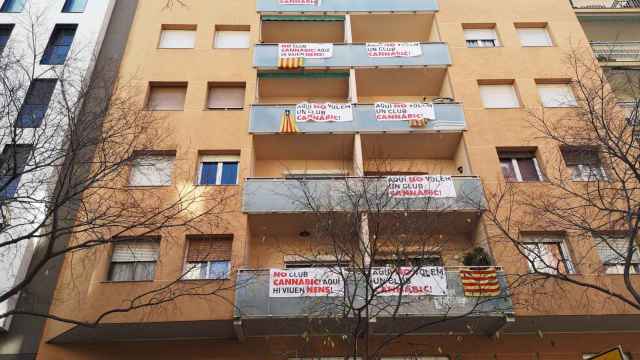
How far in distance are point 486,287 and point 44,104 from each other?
11326 mm

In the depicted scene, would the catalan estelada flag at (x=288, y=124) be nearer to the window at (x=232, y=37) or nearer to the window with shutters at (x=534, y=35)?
the window at (x=232, y=37)

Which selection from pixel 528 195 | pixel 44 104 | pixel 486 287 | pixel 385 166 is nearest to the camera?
pixel 486 287

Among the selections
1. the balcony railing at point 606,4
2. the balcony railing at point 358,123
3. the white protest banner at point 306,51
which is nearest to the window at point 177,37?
the white protest banner at point 306,51

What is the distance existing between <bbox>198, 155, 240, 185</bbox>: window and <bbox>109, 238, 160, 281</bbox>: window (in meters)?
2.26

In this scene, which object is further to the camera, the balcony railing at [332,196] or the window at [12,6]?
the window at [12,6]

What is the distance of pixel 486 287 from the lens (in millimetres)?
10602

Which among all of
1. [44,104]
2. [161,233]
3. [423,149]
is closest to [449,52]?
[423,149]

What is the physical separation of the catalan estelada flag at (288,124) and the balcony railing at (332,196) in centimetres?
174

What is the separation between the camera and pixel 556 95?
1478 cm

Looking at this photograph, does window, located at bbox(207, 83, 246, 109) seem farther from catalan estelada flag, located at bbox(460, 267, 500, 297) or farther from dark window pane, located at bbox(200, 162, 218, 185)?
catalan estelada flag, located at bbox(460, 267, 500, 297)

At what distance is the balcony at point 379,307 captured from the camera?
10.3 m

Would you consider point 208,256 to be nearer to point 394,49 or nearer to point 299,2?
point 394,49

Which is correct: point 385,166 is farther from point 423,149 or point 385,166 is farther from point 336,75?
point 336,75

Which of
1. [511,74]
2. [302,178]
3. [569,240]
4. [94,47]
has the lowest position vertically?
[569,240]
